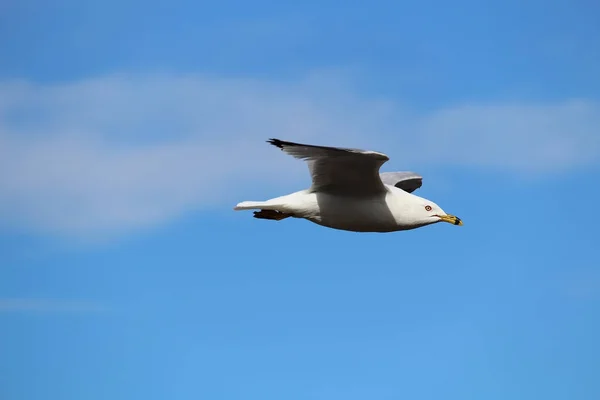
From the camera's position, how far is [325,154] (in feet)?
58.0

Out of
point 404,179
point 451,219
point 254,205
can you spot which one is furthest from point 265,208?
point 404,179

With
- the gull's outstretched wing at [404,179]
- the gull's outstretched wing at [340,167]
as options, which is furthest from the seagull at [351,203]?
the gull's outstretched wing at [404,179]

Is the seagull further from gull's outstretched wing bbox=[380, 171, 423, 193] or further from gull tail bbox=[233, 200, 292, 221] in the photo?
gull's outstretched wing bbox=[380, 171, 423, 193]

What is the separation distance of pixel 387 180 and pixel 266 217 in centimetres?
348

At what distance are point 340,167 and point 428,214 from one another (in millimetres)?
2042

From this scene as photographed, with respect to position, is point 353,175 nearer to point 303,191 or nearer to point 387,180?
point 303,191

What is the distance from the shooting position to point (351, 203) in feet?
61.4

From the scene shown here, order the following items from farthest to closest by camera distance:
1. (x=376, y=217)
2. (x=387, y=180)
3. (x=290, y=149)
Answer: (x=387, y=180) → (x=376, y=217) → (x=290, y=149)

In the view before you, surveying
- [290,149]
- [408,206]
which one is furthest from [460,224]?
[290,149]

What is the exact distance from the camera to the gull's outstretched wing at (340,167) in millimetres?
17453

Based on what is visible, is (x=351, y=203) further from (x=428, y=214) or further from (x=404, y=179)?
(x=404, y=179)

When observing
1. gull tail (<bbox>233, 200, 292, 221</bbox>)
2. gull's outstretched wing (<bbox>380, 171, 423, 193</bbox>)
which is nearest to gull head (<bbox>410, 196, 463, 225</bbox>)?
gull tail (<bbox>233, 200, 292, 221</bbox>)

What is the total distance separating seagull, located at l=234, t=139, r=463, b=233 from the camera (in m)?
18.3

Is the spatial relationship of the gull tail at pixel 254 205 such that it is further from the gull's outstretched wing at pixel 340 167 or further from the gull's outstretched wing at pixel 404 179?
the gull's outstretched wing at pixel 404 179
